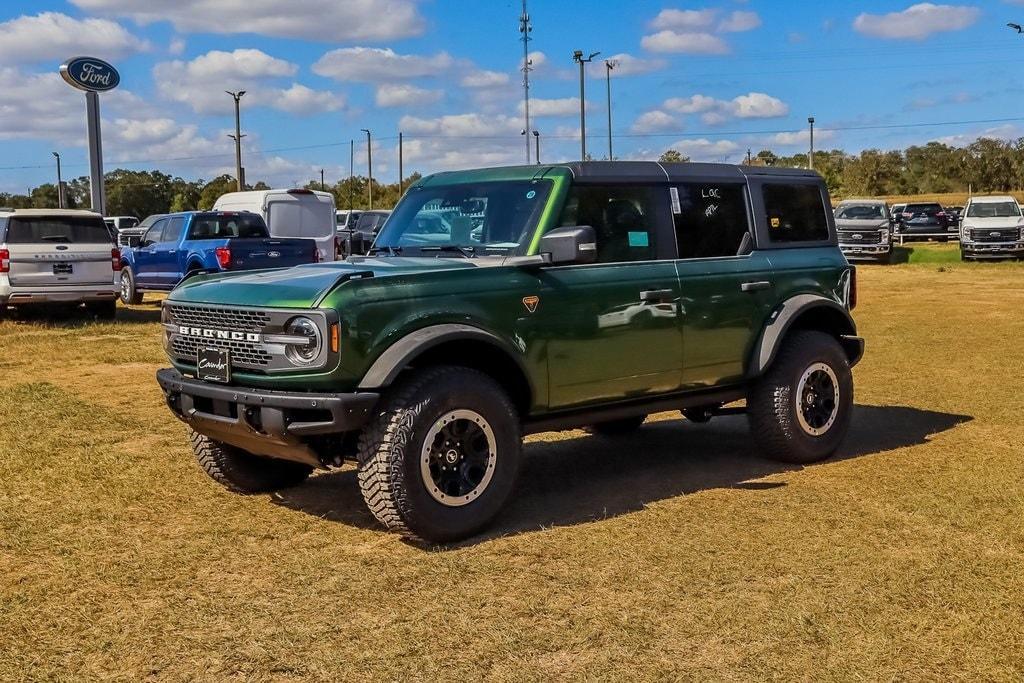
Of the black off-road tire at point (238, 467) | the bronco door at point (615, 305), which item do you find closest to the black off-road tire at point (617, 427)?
the bronco door at point (615, 305)

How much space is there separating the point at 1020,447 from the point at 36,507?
21.2 ft

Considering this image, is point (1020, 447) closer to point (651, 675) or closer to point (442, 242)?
point (442, 242)

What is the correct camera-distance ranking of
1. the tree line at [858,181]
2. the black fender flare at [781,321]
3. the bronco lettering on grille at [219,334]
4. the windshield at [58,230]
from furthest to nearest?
the tree line at [858,181] → the windshield at [58,230] → the black fender flare at [781,321] → the bronco lettering on grille at [219,334]

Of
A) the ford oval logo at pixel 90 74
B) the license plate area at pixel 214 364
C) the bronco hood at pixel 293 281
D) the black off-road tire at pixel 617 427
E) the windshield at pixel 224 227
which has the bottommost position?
the black off-road tire at pixel 617 427

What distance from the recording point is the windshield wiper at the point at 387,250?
6734 millimetres

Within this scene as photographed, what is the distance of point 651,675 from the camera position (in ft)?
13.1

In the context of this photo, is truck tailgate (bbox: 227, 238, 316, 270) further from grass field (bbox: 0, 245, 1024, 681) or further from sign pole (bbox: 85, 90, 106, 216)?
sign pole (bbox: 85, 90, 106, 216)

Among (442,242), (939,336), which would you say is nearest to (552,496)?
(442,242)

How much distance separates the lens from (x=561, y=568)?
5.19 meters

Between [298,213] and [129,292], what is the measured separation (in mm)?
3652

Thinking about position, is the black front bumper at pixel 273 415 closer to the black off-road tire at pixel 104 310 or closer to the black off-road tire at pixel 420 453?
the black off-road tire at pixel 420 453

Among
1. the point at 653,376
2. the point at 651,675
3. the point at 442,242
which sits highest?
the point at 442,242

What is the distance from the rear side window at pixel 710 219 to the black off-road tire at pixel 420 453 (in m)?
1.93

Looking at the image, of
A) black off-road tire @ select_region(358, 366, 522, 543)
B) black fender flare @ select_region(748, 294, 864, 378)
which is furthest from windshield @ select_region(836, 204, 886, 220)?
black off-road tire @ select_region(358, 366, 522, 543)
